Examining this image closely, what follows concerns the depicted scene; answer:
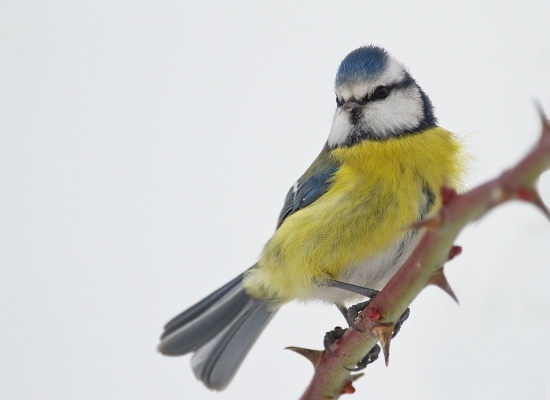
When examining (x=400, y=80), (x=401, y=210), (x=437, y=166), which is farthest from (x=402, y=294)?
(x=400, y=80)

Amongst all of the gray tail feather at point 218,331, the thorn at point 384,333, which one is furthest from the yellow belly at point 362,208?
the thorn at point 384,333

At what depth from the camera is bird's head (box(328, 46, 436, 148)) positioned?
1.57 metres

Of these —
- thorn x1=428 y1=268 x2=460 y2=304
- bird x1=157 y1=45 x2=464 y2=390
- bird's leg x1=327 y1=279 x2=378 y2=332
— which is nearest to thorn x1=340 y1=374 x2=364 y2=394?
thorn x1=428 y1=268 x2=460 y2=304

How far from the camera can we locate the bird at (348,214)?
1404 mm

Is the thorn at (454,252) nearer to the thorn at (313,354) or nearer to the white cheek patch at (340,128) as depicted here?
the thorn at (313,354)

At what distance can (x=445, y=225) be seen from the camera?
1.83 feet

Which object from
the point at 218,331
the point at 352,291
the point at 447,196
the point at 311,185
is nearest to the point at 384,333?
the point at 447,196

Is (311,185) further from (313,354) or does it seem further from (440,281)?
(440,281)

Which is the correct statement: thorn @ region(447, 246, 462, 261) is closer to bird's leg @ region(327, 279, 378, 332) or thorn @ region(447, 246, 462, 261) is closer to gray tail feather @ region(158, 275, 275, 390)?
bird's leg @ region(327, 279, 378, 332)

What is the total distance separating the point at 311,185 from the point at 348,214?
211mm

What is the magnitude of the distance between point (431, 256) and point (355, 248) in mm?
803

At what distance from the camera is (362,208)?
4.63ft

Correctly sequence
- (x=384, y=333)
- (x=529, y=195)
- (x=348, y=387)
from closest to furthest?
(x=529, y=195) < (x=384, y=333) < (x=348, y=387)

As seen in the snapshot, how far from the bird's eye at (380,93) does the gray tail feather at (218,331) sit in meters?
0.60
